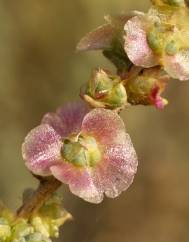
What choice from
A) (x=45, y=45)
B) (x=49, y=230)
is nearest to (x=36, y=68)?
(x=45, y=45)

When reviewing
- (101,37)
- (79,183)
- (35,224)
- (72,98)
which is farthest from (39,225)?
(72,98)

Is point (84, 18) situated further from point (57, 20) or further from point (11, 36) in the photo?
point (11, 36)

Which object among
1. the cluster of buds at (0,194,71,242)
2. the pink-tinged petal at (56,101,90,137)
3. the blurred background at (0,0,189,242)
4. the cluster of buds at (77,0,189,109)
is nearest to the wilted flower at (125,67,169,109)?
the cluster of buds at (77,0,189,109)

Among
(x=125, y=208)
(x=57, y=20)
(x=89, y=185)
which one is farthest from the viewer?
(x=57, y=20)

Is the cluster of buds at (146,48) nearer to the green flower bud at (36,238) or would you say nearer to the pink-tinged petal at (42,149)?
the pink-tinged petal at (42,149)

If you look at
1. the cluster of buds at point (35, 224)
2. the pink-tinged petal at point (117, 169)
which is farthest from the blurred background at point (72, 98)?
the pink-tinged petal at point (117, 169)

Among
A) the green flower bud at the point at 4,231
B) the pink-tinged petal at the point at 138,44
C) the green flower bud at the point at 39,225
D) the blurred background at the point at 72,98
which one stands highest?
the pink-tinged petal at the point at 138,44

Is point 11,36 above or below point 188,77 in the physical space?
below
